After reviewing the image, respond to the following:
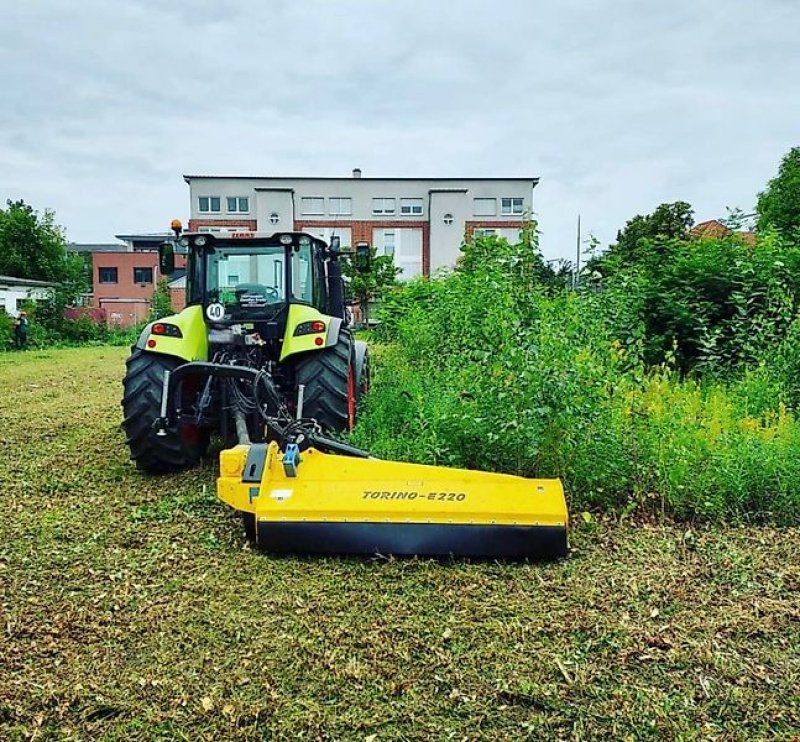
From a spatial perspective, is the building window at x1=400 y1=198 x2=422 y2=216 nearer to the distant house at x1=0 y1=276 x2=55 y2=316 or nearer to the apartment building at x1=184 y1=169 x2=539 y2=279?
the apartment building at x1=184 y1=169 x2=539 y2=279

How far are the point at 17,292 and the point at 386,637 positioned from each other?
3839 cm

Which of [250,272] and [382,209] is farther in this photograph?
[382,209]

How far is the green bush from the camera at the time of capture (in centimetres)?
517

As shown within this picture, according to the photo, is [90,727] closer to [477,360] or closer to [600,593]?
[600,593]

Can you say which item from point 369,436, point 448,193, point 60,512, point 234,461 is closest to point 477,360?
point 369,436

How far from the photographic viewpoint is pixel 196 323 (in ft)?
21.6

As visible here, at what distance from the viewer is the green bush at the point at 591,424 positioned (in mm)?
5172

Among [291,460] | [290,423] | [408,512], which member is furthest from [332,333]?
[408,512]

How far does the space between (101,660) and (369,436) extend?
11.7 feet

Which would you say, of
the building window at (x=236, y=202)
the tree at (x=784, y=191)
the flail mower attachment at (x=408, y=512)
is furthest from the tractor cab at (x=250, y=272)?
the building window at (x=236, y=202)

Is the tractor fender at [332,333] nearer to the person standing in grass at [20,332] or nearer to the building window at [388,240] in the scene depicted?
the person standing in grass at [20,332]

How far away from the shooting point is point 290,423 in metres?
4.82

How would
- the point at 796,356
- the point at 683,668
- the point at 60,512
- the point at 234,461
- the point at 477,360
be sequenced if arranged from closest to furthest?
the point at 683,668 → the point at 234,461 → the point at 60,512 → the point at 477,360 → the point at 796,356

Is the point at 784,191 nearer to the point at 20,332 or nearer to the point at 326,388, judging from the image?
the point at 20,332
